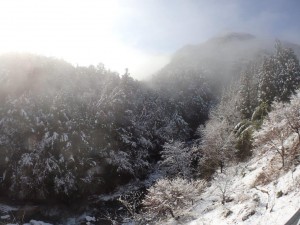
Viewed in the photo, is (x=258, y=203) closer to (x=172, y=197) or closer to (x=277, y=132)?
(x=277, y=132)

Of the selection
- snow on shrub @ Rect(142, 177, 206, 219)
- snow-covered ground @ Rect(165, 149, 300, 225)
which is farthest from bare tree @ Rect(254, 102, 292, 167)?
snow on shrub @ Rect(142, 177, 206, 219)

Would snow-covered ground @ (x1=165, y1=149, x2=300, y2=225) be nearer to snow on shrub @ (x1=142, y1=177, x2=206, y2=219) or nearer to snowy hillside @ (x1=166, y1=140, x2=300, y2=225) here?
snowy hillside @ (x1=166, y1=140, x2=300, y2=225)

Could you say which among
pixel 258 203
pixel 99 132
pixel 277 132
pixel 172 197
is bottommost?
pixel 172 197

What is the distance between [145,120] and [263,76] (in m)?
28.4

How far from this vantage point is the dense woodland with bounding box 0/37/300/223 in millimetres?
49750

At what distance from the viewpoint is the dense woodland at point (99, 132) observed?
1959 inches

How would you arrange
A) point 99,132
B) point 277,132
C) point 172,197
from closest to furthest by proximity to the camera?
point 277,132 → point 172,197 → point 99,132

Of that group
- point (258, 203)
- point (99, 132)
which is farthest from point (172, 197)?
point (99, 132)

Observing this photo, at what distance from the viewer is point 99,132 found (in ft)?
197

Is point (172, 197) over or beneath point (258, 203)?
beneath

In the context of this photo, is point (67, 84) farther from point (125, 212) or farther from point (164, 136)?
point (125, 212)

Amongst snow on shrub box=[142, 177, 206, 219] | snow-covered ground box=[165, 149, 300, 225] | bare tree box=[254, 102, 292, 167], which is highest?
bare tree box=[254, 102, 292, 167]

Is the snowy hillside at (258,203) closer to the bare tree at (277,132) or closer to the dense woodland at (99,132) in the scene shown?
the bare tree at (277,132)

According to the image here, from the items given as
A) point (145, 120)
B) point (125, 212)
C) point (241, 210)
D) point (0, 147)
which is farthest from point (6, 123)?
point (241, 210)
